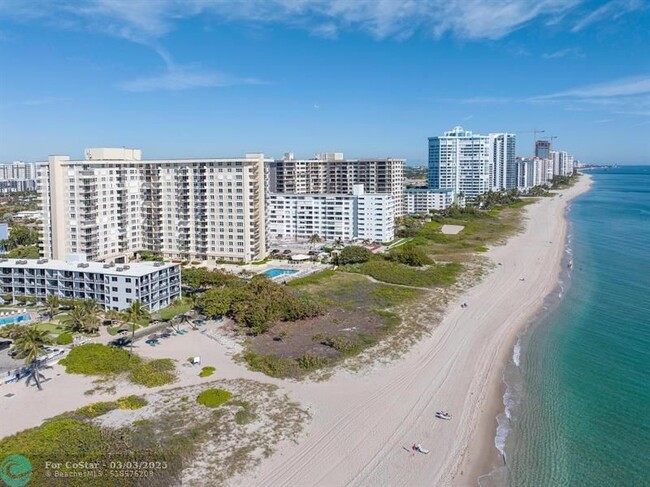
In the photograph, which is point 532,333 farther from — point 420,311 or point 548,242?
point 548,242

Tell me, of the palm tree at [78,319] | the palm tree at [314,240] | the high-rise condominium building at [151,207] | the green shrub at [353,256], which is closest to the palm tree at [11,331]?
the palm tree at [78,319]

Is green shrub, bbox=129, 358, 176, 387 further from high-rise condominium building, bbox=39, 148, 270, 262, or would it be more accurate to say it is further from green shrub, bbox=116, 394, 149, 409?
high-rise condominium building, bbox=39, 148, 270, 262

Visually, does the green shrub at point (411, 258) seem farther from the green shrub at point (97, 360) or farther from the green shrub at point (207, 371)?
the green shrub at point (97, 360)

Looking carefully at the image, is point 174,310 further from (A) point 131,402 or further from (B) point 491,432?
(B) point 491,432

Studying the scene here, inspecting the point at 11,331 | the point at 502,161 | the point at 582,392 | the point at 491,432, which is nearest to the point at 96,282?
the point at 11,331

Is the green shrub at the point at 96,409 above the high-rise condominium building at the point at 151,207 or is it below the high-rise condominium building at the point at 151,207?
below
